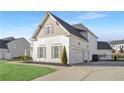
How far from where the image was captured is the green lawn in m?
12.1

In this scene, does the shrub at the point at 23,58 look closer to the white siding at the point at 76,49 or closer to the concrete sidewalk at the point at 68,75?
the concrete sidewalk at the point at 68,75

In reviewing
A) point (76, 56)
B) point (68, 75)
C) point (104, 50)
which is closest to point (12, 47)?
point (68, 75)

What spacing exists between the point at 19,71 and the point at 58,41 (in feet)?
6.92

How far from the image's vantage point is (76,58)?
14.4 m

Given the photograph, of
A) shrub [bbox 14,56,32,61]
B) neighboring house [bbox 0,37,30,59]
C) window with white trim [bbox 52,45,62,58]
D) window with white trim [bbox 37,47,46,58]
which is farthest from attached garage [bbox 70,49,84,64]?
neighboring house [bbox 0,37,30,59]

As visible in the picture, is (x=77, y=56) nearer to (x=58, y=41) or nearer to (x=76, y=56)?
(x=76, y=56)

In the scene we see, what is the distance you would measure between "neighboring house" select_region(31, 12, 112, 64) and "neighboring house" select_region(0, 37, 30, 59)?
47 cm

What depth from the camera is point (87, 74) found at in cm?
1285

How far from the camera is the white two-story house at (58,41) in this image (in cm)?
1309

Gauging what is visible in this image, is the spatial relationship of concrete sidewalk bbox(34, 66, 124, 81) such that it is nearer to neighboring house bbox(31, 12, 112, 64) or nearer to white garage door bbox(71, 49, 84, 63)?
neighboring house bbox(31, 12, 112, 64)
